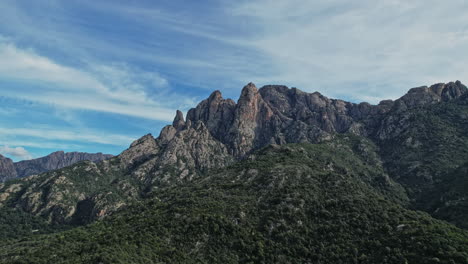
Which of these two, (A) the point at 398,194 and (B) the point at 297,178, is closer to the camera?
(B) the point at 297,178

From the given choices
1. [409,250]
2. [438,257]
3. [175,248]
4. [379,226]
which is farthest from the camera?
[379,226]

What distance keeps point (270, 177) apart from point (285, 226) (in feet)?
122

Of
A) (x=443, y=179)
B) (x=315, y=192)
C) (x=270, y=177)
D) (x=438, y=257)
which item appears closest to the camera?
(x=438, y=257)

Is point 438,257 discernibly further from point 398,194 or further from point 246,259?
point 398,194

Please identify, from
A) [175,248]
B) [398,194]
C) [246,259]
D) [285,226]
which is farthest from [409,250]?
[398,194]

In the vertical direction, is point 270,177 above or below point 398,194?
above

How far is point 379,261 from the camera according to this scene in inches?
3420

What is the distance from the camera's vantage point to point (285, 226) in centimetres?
10762

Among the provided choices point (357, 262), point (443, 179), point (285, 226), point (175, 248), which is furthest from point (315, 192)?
point (443, 179)

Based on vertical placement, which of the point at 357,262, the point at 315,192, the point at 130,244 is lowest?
the point at 357,262

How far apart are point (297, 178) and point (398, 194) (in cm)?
8827

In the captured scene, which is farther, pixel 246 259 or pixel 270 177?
pixel 270 177

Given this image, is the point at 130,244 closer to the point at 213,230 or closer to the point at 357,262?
the point at 213,230

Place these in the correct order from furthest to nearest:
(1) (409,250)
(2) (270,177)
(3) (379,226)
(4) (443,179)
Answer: (4) (443,179) → (2) (270,177) → (3) (379,226) → (1) (409,250)
